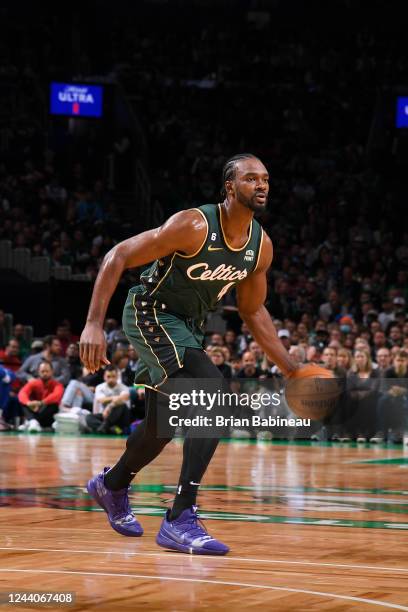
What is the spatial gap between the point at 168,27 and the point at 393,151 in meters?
7.23

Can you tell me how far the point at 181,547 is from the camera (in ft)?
18.3

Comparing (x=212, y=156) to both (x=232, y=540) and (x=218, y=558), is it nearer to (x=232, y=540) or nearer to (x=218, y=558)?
(x=232, y=540)

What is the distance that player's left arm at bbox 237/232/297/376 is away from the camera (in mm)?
6125

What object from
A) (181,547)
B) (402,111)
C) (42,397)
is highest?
(402,111)

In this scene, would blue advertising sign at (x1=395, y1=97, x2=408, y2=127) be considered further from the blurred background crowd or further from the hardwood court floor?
the hardwood court floor

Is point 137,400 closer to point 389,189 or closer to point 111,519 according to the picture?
point 111,519

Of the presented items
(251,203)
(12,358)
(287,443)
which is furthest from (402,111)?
(251,203)

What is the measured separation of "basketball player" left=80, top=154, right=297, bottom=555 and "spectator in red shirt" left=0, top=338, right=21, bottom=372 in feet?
42.2

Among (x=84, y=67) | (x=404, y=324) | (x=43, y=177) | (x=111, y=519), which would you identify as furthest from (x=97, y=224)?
(x=111, y=519)

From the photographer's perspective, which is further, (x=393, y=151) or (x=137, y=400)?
(x=393, y=151)

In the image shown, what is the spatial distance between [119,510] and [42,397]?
36.8 ft

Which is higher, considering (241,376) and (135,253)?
(135,253)

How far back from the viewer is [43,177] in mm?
24922

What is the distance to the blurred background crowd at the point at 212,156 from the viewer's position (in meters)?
19.8
